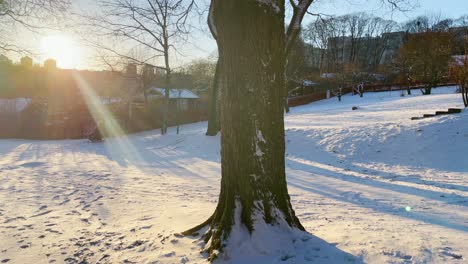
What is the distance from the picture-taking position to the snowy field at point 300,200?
3.38 m

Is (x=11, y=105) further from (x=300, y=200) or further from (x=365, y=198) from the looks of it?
(x=365, y=198)

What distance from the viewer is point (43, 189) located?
736 cm

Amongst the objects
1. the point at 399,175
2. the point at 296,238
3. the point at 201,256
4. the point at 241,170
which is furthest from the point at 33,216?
the point at 399,175

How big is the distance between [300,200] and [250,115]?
3.78m

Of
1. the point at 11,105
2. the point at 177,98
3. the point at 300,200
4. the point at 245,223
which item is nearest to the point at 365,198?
the point at 300,200

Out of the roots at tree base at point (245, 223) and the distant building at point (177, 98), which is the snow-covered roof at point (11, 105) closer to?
the distant building at point (177, 98)

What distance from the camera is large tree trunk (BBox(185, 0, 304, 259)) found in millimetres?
3201

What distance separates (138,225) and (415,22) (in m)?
71.4

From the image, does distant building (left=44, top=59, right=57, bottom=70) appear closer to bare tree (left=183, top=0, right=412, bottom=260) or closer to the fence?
the fence

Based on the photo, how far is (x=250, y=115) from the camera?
10.5 feet

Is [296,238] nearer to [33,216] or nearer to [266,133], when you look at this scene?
[266,133]

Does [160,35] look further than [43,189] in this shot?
Yes

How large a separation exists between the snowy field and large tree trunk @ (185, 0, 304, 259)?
14.3 inches

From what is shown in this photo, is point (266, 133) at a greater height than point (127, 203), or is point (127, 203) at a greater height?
point (266, 133)
